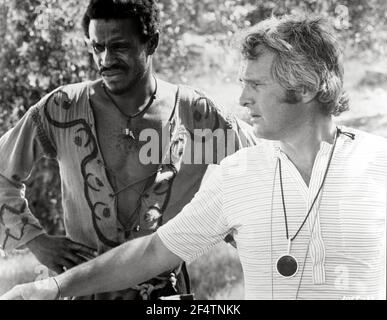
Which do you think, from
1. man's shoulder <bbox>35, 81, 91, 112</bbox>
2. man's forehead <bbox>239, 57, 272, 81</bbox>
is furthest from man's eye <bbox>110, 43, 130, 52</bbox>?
man's forehead <bbox>239, 57, 272, 81</bbox>

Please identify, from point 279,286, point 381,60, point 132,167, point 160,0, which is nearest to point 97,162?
point 132,167

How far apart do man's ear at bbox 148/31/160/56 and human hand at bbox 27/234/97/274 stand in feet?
2.15

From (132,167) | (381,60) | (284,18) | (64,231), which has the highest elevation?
(284,18)

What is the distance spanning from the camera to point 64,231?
2.13 m

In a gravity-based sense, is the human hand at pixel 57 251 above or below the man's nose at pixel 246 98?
below

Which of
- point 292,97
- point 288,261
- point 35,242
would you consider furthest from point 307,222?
point 35,242

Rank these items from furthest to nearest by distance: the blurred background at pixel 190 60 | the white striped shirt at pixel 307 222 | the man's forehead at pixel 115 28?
the blurred background at pixel 190 60 → the man's forehead at pixel 115 28 → the white striped shirt at pixel 307 222

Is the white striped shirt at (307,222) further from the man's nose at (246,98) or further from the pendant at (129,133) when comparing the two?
the pendant at (129,133)

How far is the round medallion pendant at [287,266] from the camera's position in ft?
5.39

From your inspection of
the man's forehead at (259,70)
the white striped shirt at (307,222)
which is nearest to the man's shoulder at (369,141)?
the white striped shirt at (307,222)

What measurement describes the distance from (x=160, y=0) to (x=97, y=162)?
585mm

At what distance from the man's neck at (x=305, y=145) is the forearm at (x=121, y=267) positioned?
0.40m

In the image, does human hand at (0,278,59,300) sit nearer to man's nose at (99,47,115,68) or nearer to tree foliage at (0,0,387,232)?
tree foliage at (0,0,387,232)
